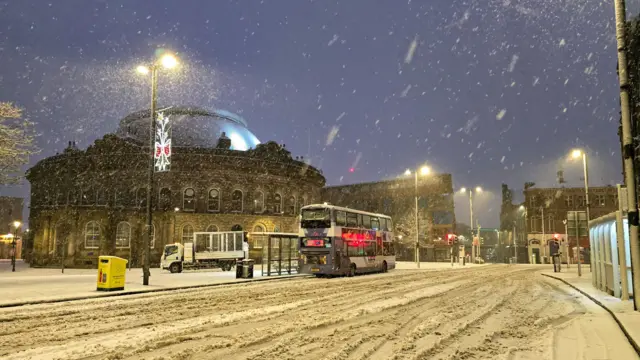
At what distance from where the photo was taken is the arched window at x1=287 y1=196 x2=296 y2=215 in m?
55.1

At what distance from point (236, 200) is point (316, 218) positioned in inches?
953

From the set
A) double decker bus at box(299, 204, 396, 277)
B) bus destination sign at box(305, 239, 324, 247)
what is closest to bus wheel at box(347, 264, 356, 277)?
double decker bus at box(299, 204, 396, 277)

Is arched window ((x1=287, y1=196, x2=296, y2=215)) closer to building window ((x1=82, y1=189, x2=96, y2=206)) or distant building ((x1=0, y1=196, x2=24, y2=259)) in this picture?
building window ((x1=82, y1=189, x2=96, y2=206))

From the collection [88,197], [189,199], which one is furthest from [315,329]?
[88,197]

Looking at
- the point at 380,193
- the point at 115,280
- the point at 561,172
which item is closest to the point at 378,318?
the point at 115,280

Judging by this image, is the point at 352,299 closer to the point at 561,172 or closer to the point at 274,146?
the point at 274,146

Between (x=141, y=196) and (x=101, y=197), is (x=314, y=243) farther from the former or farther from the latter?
(x=101, y=197)

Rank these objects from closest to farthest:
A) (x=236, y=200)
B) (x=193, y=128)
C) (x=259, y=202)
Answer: (x=236, y=200) < (x=259, y=202) < (x=193, y=128)

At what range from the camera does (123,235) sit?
151ft

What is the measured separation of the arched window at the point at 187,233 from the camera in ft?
157

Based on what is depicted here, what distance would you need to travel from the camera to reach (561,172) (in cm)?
8319

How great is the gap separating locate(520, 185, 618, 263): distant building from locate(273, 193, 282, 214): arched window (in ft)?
133

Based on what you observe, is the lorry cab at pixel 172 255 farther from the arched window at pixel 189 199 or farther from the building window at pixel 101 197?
the building window at pixel 101 197

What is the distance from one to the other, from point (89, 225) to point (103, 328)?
39.3 meters
